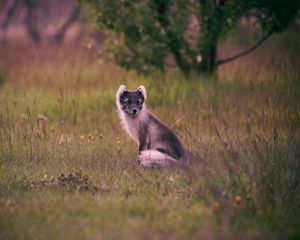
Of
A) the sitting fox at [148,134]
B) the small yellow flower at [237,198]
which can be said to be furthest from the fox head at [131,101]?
the small yellow flower at [237,198]

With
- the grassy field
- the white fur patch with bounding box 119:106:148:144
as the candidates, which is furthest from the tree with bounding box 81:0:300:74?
the white fur patch with bounding box 119:106:148:144

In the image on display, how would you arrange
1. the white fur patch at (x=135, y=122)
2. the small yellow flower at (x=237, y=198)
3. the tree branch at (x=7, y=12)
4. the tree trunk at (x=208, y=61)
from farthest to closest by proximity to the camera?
the tree branch at (x=7, y=12), the tree trunk at (x=208, y=61), the white fur patch at (x=135, y=122), the small yellow flower at (x=237, y=198)

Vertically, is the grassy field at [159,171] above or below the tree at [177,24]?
below

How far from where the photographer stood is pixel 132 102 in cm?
913

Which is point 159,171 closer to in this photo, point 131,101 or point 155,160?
point 155,160

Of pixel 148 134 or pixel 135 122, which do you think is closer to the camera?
pixel 148 134

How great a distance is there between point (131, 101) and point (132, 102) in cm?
2

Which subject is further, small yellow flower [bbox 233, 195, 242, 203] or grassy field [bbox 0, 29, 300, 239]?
small yellow flower [bbox 233, 195, 242, 203]

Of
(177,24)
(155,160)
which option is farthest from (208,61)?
(155,160)

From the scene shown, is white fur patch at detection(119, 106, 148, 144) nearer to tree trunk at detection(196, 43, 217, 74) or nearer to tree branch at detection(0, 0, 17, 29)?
tree trunk at detection(196, 43, 217, 74)

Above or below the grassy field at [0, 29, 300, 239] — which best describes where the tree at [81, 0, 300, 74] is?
above

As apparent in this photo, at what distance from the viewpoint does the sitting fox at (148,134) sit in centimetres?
808

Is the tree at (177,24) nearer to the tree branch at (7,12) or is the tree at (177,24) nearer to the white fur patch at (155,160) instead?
the white fur patch at (155,160)

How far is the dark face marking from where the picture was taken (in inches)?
355
